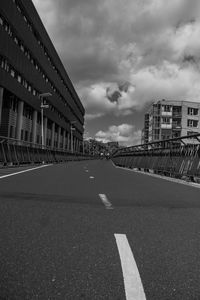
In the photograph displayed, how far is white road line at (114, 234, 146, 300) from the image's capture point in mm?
2863

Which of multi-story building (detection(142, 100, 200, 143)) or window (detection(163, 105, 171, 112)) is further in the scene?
window (detection(163, 105, 171, 112))

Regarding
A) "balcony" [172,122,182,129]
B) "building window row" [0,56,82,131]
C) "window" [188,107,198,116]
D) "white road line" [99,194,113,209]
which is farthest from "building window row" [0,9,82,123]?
"window" [188,107,198,116]

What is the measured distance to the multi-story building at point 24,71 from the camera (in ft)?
127

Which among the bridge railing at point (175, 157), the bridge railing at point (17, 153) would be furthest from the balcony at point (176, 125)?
the bridge railing at point (175, 157)

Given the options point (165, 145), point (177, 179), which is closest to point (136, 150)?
point (165, 145)

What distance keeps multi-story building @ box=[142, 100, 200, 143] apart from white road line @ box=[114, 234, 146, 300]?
85.5 m

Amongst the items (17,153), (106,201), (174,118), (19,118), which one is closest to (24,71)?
(19,118)

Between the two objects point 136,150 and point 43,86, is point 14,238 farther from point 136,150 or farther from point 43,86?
point 43,86

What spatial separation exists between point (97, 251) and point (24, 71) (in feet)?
147

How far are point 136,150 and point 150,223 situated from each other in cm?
2370

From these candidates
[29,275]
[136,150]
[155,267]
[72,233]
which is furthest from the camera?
[136,150]

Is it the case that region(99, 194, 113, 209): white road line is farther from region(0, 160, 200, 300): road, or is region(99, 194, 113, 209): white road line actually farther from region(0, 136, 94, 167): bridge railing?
region(0, 136, 94, 167): bridge railing

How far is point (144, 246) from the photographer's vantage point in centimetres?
426

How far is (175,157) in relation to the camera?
645 inches
